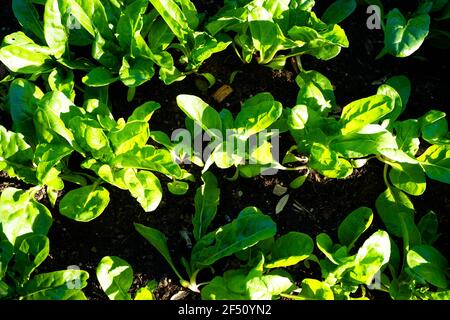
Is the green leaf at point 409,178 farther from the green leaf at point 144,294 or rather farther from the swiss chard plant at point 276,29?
the green leaf at point 144,294

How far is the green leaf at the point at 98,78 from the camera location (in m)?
2.01

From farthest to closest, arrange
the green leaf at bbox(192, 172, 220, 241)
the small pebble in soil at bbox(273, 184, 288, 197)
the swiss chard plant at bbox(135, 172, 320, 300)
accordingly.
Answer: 1. the small pebble in soil at bbox(273, 184, 288, 197)
2. the green leaf at bbox(192, 172, 220, 241)
3. the swiss chard plant at bbox(135, 172, 320, 300)

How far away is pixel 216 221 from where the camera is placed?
2061mm

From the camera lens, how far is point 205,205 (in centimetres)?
201

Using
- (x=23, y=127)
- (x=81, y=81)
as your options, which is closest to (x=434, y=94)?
(x=81, y=81)

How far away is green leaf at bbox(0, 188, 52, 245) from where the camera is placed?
6.08 feet

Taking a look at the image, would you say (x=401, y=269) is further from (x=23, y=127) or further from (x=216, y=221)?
(x=23, y=127)

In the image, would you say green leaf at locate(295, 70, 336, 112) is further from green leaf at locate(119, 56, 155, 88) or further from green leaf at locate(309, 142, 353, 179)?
green leaf at locate(119, 56, 155, 88)

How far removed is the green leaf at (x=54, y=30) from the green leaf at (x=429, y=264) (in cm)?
127

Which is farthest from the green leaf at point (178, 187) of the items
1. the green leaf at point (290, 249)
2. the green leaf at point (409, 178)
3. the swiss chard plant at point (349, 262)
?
the green leaf at point (409, 178)

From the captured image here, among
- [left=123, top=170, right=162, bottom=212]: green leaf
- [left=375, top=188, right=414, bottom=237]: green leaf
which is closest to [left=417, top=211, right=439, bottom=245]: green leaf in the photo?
[left=375, top=188, right=414, bottom=237]: green leaf

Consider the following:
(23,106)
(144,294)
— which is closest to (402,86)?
(144,294)

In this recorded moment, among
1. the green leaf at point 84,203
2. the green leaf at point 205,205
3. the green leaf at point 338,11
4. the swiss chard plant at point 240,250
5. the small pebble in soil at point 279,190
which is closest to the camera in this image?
the swiss chard plant at point 240,250

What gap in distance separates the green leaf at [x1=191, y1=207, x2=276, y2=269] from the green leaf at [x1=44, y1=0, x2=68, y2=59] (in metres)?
0.77
